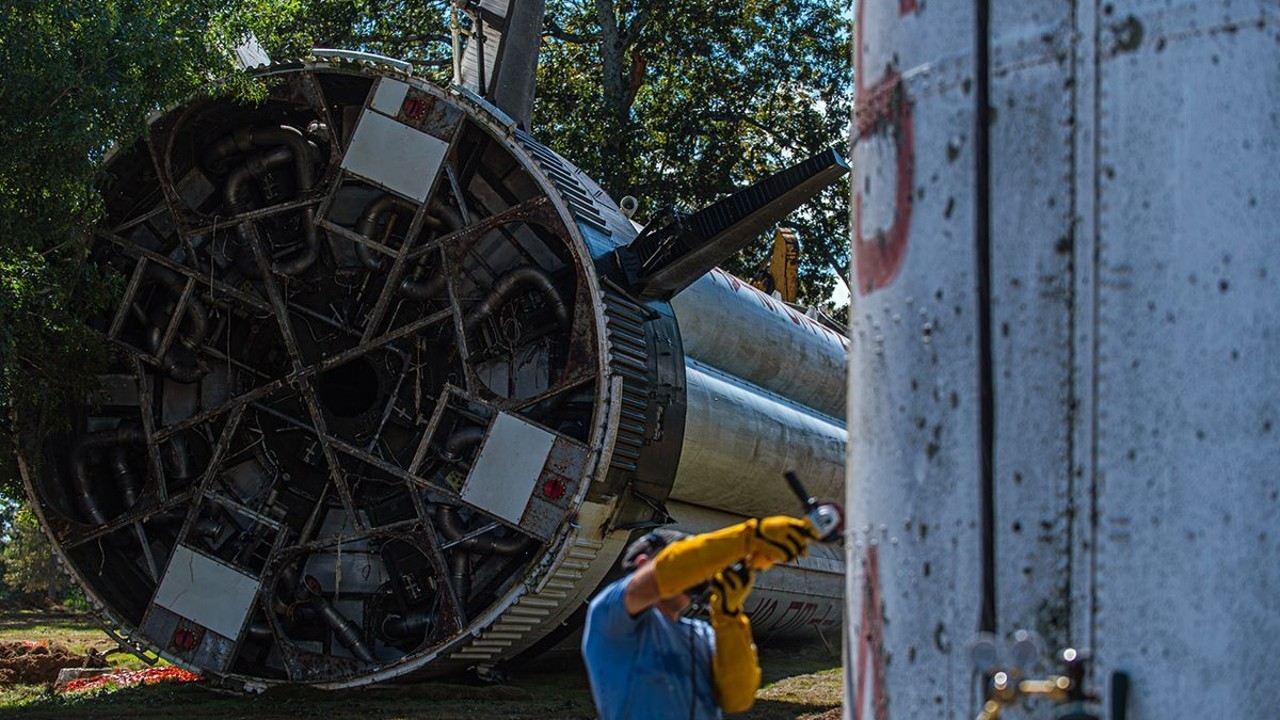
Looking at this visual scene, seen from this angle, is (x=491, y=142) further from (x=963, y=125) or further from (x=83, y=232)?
(x=963, y=125)

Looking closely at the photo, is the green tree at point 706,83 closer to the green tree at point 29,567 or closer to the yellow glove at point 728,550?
the green tree at point 29,567

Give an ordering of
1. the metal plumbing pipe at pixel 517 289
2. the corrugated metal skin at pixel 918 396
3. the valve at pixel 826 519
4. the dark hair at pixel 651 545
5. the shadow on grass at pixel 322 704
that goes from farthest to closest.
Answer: the metal plumbing pipe at pixel 517 289
the shadow on grass at pixel 322 704
the dark hair at pixel 651 545
the valve at pixel 826 519
the corrugated metal skin at pixel 918 396

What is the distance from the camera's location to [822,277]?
91.7ft

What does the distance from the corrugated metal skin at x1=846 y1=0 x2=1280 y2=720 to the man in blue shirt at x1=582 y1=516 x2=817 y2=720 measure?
0.94 meters

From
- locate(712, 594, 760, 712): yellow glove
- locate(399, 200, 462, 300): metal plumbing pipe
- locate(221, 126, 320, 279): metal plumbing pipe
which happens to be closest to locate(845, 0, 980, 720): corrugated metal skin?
locate(712, 594, 760, 712): yellow glove

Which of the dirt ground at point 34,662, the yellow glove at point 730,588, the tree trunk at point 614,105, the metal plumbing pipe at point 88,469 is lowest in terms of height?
the dirt ground at point 34,662

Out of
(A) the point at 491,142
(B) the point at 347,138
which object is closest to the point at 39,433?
(B) the point at 347,138

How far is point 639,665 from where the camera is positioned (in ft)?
15.3

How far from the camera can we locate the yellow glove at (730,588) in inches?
182

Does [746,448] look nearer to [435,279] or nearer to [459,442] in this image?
[459,442]

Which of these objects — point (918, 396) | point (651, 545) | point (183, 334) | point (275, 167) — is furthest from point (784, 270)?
point (918, 396)

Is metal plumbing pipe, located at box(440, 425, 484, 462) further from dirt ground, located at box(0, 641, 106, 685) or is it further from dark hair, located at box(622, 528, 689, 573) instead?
dark hair, located at box(622, 528, 689, 573)

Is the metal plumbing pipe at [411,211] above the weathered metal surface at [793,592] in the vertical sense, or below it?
above

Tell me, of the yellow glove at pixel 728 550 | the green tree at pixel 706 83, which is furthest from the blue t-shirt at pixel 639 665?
the green tree at pixel 706 83
